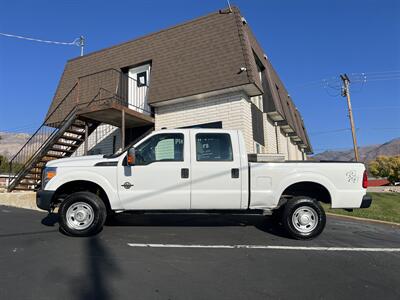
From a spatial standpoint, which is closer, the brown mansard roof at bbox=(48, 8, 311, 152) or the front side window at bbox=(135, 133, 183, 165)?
the front side window at bbox=(135, 133, 183, 165)

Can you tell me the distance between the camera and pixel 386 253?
5328 millimetres

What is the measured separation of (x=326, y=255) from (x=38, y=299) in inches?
160

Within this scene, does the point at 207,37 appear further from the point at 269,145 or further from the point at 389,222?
the point at 389,222

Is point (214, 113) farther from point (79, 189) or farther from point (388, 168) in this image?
point (388, 168)

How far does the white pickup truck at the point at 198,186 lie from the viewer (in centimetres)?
Answer: 609

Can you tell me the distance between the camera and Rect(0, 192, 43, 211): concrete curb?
41.0 ft

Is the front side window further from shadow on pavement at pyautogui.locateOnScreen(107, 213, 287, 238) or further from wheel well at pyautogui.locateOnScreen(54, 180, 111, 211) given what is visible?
shadow on pavement at pyautogui.locateOnScreen(107, 213, 287, 238)

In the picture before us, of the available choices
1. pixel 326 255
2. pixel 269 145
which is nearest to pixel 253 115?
pixel 269 145

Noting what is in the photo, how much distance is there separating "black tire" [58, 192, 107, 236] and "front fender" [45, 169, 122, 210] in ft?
0.71

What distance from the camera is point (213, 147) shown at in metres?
6.38

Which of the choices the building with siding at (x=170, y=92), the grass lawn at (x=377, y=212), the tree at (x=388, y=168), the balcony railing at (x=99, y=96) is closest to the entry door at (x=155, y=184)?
the building with siding at (x=170, y=92)

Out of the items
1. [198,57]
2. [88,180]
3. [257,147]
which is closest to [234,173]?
[88,180]

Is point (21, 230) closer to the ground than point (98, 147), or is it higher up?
closer to the ground

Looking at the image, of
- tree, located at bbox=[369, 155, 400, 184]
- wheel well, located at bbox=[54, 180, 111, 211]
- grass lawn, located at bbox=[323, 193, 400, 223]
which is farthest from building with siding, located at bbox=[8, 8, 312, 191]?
tree, located at bbox=[369, 155, 400, 184]
